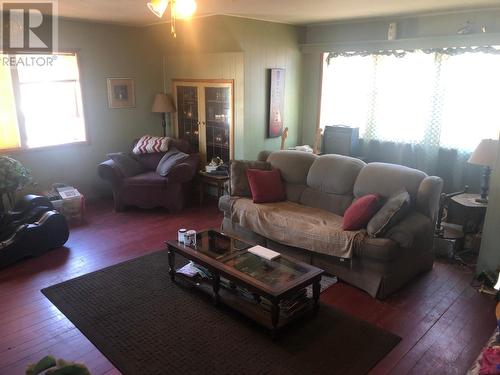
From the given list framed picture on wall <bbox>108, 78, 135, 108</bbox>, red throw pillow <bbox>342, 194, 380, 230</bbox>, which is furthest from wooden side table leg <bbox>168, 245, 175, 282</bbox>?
framed picture on wall <bbox>108, 78, 135, 108</bbox>

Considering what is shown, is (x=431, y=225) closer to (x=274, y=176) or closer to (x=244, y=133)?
(x=274, y=176)

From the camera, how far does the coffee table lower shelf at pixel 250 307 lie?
2.71 m

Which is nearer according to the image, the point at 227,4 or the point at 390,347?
the point at 390,347

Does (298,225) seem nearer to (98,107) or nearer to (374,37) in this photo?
(374,37)

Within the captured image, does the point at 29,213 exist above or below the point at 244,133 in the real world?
below

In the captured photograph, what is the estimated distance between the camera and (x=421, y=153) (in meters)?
4.66

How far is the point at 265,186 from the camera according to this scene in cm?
410

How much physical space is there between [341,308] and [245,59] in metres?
3.21

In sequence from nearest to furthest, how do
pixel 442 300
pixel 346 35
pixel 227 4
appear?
pixel 442 300 < pixel 227 4 < pixel 346 35

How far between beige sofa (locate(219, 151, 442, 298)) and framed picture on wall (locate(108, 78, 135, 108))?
263 centimetres

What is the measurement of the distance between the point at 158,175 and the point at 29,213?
5.38ft

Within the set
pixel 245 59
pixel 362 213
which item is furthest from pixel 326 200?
pixel 245 59

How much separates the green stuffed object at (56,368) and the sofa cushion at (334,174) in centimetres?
293

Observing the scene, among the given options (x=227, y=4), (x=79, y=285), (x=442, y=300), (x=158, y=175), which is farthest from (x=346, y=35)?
(x=79, y=285)
